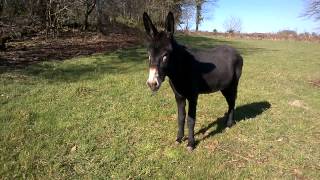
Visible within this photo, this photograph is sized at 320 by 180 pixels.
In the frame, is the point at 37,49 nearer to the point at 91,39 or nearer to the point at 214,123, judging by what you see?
the point at 91,39

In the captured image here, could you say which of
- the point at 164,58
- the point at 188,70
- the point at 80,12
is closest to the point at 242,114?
the point at 188,70

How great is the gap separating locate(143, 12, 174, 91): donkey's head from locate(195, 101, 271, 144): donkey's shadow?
2.34m

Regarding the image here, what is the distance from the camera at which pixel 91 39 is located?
23375 mm

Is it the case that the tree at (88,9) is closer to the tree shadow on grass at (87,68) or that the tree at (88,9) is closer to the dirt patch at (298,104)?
the tree shadow on grass at (87,68)

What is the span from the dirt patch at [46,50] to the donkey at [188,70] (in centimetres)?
798

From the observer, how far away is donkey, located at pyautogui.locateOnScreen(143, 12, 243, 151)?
5125 millimetres

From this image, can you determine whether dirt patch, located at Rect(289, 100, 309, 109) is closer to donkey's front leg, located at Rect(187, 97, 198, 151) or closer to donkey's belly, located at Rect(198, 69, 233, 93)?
donkey's belly, located at Rect(198, 69, 233, 93)

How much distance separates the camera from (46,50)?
16844 millimetres

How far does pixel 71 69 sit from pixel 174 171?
26.3 feet

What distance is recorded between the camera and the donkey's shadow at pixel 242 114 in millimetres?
7551

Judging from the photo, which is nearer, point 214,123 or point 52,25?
point 214,123

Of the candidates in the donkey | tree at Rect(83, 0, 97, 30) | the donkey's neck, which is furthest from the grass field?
tree at Rect(83, 0, 97, 30)

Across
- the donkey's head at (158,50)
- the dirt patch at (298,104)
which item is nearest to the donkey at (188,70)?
the donkey's head at (158,50)

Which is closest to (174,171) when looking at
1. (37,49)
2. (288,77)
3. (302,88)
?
(302,88)
